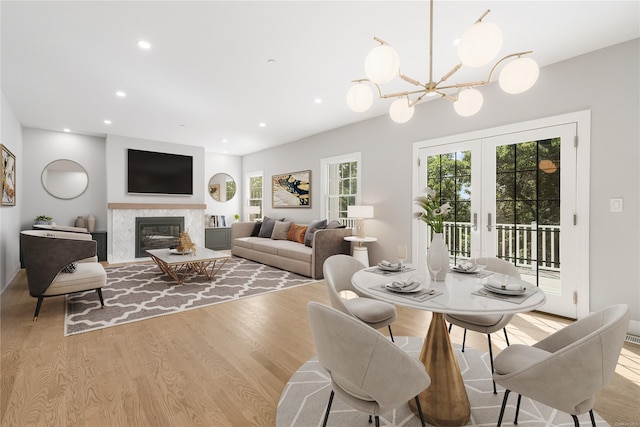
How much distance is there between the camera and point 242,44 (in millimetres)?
2820

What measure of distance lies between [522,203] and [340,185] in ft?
10.4

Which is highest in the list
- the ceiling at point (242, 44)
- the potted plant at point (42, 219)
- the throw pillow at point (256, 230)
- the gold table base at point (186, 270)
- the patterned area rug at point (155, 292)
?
the ceiling at point (242, 44)

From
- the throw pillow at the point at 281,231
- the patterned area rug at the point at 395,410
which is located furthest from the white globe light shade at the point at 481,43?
the throw pillow at the point at 281,231

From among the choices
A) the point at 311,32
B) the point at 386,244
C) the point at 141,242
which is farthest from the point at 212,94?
the point at 141,242

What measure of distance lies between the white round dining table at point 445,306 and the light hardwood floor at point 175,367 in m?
0.84

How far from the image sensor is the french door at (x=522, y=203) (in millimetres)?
3113

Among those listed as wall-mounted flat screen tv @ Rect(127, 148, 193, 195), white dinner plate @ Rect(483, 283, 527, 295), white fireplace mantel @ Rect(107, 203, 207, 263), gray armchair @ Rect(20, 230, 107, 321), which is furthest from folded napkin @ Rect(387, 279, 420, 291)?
wall-mounted flat screen tv @ Rect(127, 148, 193, 195)

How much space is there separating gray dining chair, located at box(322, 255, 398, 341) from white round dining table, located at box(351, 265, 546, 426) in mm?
192

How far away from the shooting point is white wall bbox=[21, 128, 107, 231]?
5.70 metres

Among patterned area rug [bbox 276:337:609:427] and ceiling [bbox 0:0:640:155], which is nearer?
patterned area rug [bbox 276:337:609:427]

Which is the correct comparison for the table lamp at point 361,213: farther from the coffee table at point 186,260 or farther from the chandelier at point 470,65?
the chandelier at point 470,65

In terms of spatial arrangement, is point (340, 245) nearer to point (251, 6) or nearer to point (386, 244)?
point (386, 244)

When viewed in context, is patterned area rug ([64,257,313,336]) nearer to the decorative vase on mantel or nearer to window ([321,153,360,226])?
window ([321,153,360,226])

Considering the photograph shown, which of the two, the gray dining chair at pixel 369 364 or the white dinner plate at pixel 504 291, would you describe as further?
the white dinner plate at pixel 504 291
